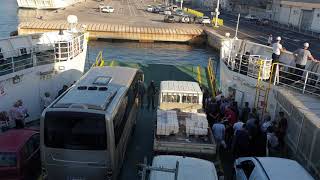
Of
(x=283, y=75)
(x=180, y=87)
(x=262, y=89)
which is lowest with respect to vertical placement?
(x=262, y=89)

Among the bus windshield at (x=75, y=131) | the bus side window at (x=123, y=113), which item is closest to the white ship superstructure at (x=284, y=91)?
the bus side window at (x=123, y=113)

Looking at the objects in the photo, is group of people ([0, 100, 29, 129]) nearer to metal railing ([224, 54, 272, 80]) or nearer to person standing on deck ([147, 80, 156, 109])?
person standing on deck ([147, 80, 156, 109])

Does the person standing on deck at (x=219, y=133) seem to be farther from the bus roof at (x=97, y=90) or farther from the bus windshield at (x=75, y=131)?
the bus windshield at (x=75, y=131)

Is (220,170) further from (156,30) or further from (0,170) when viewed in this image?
(156,30)

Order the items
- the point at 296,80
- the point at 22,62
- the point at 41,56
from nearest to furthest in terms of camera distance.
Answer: the point at 296,80 → the point at 22,62 → the point at 41,56

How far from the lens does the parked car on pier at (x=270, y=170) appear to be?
28.9ft

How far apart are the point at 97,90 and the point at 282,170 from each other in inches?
236

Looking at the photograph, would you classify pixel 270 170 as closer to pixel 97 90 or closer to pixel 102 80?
pixel 97 90

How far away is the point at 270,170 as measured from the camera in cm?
909

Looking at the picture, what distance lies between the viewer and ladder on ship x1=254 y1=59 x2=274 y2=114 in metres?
15.5

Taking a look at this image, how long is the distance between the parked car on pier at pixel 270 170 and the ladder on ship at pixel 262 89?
18.3 feet

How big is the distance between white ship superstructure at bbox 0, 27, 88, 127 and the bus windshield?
6170mm

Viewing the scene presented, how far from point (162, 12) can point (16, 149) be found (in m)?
79.6

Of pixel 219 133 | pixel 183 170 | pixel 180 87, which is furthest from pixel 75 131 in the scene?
pixel 180 87
